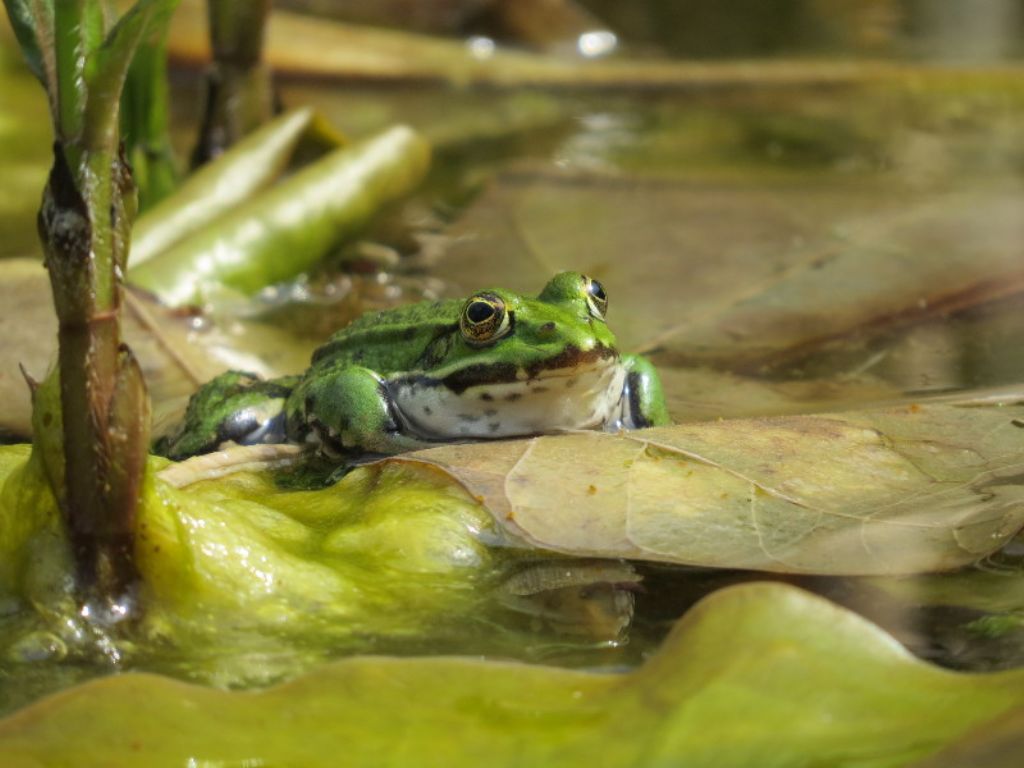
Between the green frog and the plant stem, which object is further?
the plant stem

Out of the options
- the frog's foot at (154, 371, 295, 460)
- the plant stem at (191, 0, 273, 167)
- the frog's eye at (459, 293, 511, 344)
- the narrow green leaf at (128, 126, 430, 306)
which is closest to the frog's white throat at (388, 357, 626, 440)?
the frog's eye at (459, 293, 511, 344)

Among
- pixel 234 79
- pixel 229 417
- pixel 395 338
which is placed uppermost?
pixel 234 79

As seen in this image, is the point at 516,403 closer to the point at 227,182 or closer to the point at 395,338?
the point at 395,338

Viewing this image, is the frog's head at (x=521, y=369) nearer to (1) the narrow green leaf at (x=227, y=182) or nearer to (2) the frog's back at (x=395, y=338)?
(2) the frog's back at (x=395, y=338)

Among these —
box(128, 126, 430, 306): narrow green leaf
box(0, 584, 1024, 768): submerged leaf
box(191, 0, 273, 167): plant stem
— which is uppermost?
box(191, 0, 273, 167): plant stem

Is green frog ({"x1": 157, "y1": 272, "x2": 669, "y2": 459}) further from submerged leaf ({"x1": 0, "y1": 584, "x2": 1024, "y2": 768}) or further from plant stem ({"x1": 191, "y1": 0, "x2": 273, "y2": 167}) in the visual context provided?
plant stem ({"x1": 191, "y1": 0, "x2": 273, "y2": 167})

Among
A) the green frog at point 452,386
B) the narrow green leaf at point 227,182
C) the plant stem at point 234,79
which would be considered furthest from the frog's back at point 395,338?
the plant stem at point 234,79

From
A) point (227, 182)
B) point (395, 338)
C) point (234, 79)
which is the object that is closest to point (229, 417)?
point (395, 338)

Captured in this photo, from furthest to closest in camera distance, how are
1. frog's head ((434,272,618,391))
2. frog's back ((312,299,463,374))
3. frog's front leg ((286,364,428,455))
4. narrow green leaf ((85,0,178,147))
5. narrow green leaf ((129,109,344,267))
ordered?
narrow green leaf ((129,109,344,267)), frog's back ((312,299,463,374)), frog's front leg ((286,364,428,455)), frog's head ((434,272,618,391)), narrow green leaf ((85,0,178,147))
